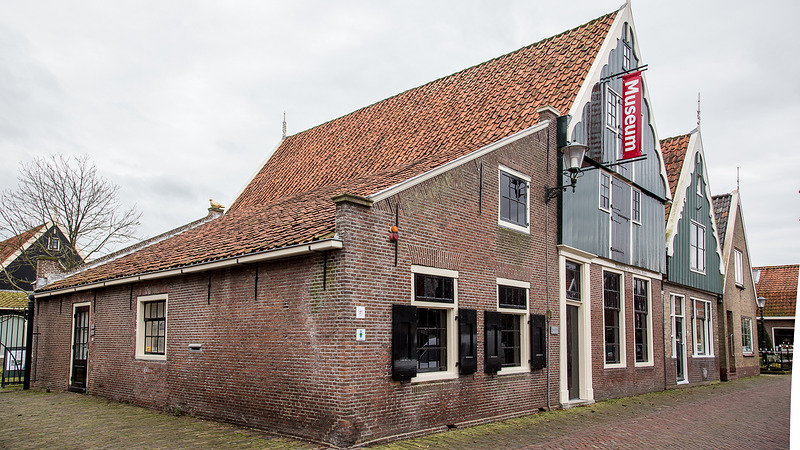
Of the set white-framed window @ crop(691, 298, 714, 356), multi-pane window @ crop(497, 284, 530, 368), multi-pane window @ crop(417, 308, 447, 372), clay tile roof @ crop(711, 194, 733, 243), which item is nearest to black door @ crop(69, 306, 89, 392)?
multi-pane window @ crop(417, 308, 447, 372)

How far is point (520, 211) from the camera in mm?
13391

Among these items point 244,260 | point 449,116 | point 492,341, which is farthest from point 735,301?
point 244,260

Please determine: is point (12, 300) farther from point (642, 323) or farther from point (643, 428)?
point (643, 428)

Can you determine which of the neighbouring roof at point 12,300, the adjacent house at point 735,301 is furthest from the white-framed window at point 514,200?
the neighbouring roof at point 12,300

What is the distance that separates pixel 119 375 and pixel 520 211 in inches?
397

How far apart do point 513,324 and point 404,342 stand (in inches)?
150

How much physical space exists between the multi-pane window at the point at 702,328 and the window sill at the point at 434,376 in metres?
15.3

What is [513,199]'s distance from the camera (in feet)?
43.1

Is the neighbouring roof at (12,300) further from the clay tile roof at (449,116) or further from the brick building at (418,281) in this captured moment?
the clay tile roof at (449,116)

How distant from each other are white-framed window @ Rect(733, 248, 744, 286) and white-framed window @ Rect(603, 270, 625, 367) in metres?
13.1

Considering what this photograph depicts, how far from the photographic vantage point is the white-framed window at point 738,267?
2742 centimetres

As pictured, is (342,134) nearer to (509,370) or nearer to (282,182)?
(282,182)

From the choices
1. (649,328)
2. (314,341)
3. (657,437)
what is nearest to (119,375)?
(314,341)

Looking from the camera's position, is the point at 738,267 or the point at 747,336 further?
the point at 738,267
